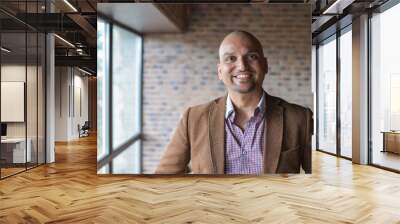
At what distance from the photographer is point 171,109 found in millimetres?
5984

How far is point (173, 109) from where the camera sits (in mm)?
5980

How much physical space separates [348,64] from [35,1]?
684cm

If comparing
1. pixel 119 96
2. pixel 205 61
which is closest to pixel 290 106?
pixel 205 61

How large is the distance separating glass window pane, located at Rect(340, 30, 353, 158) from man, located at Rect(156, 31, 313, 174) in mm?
3777

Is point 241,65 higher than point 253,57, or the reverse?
point 253,57

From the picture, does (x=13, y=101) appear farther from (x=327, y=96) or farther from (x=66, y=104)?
(x=66, y=104)

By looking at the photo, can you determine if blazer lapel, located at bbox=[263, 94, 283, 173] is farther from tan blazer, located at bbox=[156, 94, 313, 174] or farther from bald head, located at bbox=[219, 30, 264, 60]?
bald head, located at bbox=[219, 30, 264, 60]

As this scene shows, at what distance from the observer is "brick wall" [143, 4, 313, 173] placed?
5961 millimetres

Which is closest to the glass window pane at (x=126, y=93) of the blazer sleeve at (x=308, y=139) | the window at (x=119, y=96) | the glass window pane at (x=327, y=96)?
the window at (x=119, y=96)

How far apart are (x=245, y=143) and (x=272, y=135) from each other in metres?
0.42

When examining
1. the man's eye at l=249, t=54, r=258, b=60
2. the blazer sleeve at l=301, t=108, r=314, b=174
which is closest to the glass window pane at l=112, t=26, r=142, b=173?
the man's eye at l=249, t=54, r=258, b=60

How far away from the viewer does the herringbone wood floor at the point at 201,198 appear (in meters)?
4.14

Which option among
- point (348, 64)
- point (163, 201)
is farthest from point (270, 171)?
point (348, 64)

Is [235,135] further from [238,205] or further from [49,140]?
[49,140]
